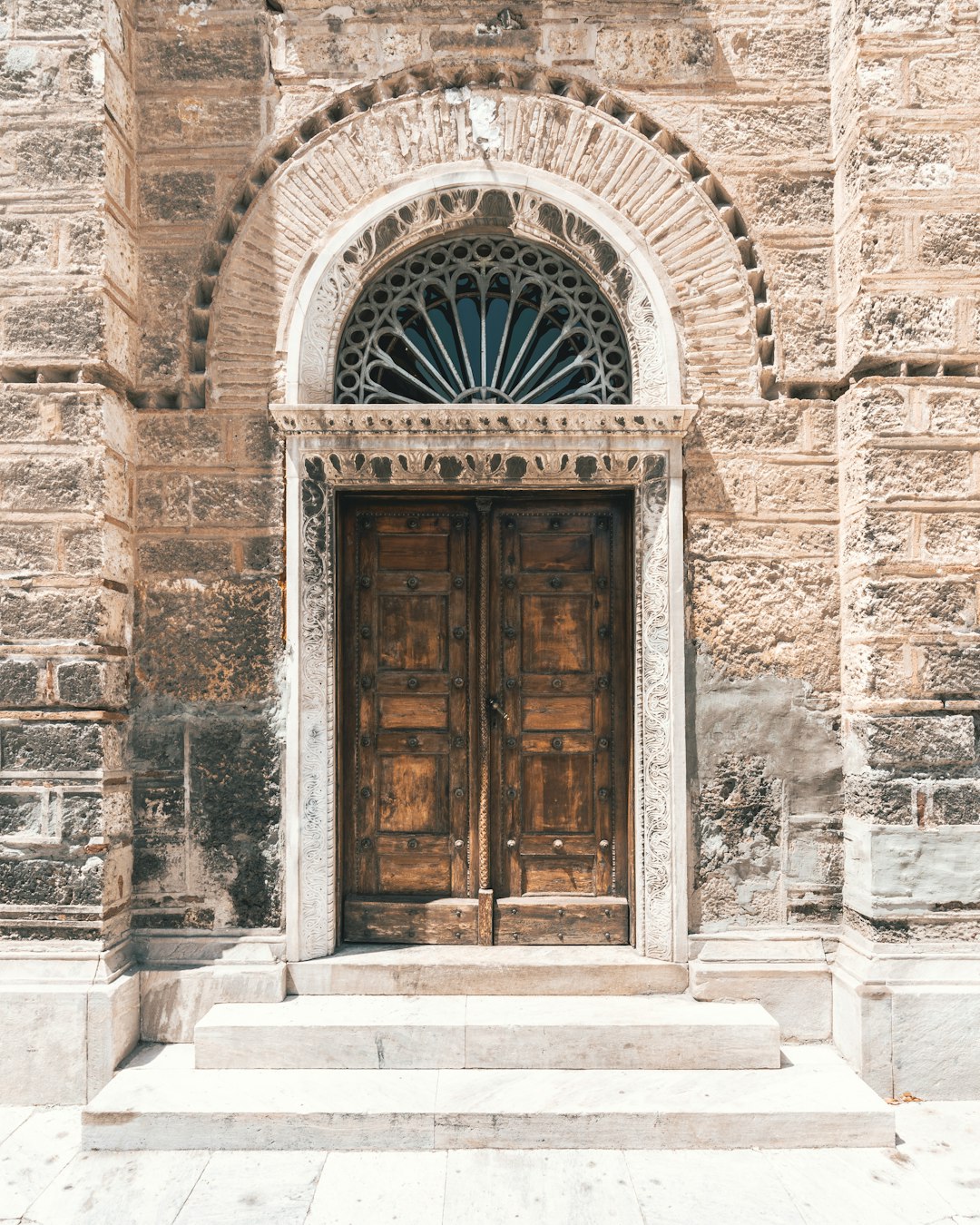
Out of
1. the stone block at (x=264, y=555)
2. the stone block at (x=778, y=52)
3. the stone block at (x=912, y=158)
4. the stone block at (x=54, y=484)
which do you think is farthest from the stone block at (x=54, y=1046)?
the stone block at (x=778, y=52)

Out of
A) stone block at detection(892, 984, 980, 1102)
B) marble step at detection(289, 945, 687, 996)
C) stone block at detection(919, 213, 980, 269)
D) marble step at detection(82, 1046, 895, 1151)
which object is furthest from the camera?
marble step at detection(289, 945, 687, 996)

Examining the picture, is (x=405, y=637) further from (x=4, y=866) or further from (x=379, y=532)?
(x=4, y=866)

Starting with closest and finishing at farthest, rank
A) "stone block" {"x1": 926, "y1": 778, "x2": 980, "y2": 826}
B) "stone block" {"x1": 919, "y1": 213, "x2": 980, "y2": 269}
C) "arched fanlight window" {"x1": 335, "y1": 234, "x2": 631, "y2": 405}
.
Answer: "stone block" {"x1": 926, "y1": 778, "x2": 980, "y2": 826}
"stone block" {"x1": 919, "y1": 213, "x2": 980, "y2": 269}
"arched fanlight window" {"x1": 335, "y1": 234, "x2": 631, "y2": 405}

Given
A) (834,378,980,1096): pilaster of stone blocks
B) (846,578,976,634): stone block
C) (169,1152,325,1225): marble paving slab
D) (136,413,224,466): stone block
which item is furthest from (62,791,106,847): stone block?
(846,578,976,634): stone block

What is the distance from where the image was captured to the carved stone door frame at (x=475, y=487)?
4082 mm

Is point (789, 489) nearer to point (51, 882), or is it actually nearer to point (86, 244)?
point (86, 244)

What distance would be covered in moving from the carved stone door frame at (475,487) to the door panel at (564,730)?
193 mm

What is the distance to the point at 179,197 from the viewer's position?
4262 millimetres

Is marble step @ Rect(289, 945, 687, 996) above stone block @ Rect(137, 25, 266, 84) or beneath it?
beneath

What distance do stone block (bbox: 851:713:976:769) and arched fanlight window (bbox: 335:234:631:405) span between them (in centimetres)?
187

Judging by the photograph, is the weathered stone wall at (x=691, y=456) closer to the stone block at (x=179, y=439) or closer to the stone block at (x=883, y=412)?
the stone block at (x=179, y=439)

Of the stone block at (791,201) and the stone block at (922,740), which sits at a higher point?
the stone block at (791,201)

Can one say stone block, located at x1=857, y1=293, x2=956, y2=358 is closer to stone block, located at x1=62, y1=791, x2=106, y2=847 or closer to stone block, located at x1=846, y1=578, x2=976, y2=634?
stone block, located at x1=846, y1=578, x2=976, y2=634

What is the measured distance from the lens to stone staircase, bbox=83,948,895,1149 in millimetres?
3416
